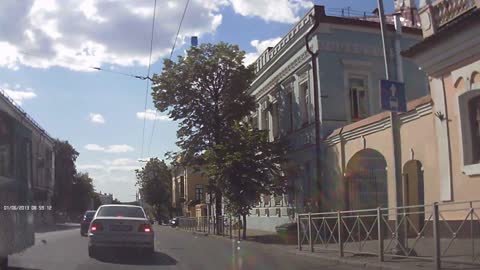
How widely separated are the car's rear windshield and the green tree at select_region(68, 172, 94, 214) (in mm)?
76980

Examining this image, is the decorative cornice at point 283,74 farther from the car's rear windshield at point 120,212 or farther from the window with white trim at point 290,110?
the car's rear windshield at point 120,212

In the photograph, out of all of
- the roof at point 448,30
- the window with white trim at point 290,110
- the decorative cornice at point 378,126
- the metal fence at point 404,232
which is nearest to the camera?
the metal fence at point 404,232

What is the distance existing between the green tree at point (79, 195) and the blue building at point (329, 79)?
6699 centimetres

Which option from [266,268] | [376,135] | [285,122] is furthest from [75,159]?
[266,268]

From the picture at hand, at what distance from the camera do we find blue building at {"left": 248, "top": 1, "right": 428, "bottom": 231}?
2734cm

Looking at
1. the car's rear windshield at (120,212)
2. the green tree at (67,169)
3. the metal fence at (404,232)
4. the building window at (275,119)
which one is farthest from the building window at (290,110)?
the green tree at (67,169)

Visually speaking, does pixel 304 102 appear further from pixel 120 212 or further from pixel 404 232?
pixel 404 232

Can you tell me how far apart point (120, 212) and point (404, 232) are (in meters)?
7.98

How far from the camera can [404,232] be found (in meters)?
13.8

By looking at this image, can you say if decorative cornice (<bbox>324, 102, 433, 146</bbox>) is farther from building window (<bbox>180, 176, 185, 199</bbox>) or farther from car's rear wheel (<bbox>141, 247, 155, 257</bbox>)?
building window (<bbox>180, 176, 185, 199</bbox>)

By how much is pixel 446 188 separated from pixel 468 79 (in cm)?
306

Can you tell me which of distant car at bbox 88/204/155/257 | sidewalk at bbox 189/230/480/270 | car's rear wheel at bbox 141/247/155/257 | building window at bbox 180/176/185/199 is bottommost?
sidewalk at bbox 189/230/480/270

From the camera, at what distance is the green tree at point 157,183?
9525cm

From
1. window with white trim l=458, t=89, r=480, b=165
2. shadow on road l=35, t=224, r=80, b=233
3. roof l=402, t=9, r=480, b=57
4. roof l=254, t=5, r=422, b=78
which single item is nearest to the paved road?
shadow on road l=35, t=224, r=80, b=233
